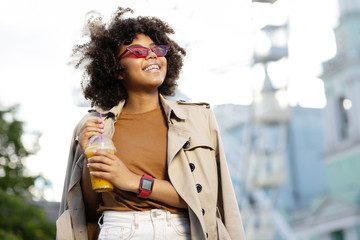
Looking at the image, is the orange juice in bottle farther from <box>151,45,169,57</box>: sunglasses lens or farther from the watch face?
<box>151,45,169,57</box>: sunglasses lens

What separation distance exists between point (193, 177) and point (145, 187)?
189mm

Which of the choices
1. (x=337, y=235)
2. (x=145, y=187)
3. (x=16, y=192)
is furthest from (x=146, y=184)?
(x=337, y=235)

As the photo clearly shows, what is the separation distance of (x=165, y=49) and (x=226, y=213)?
0.66 meters

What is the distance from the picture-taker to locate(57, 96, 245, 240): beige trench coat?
2.18 metres

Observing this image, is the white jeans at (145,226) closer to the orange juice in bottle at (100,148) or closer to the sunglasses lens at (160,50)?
the orange juice in bottle at (100,148)

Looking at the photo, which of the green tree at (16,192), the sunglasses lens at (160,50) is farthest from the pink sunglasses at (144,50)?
the green tree at (16,192)

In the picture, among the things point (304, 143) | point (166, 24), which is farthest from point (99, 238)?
point (304, 143)

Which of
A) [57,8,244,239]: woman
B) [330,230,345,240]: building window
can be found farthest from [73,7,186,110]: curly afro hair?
[330,230,345,240]: building window

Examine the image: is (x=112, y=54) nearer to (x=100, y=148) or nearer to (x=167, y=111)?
(x=167, y=111)

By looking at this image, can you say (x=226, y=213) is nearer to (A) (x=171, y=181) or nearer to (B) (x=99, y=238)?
(A) (x=171, y=181)

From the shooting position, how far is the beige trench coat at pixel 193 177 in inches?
85.7

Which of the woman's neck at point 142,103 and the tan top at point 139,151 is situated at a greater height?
the woman's neck at point 142,103

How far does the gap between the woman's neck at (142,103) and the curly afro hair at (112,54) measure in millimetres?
81

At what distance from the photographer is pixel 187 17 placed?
558 inches
